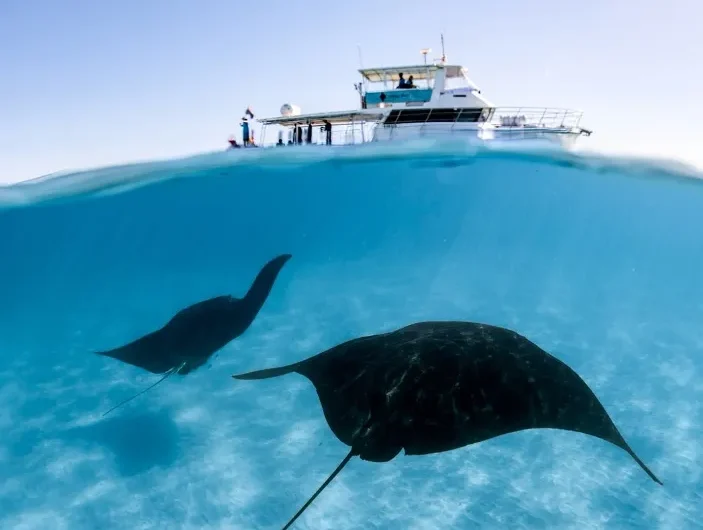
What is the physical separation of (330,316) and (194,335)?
4.70 m

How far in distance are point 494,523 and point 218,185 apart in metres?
18.2

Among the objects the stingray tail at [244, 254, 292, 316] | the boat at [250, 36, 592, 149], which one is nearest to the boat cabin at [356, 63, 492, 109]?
the boat at [250, 36, 592, 149]

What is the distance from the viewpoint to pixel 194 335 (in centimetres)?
984

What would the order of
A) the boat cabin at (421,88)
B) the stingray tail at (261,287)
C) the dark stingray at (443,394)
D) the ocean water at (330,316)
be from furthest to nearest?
the boat cabin at (421,88) → the stingray tail at (261,287) → the ocean water at (330,316) → the dark stingray at (443,394)

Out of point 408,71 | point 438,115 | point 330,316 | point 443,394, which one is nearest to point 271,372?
point 443,394

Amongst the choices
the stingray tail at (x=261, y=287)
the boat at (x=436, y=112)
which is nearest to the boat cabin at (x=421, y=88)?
the boat at (x=436, y=112)

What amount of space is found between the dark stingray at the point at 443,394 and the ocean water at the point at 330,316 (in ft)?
6.56

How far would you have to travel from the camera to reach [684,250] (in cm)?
3083

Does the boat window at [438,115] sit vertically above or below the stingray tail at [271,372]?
above

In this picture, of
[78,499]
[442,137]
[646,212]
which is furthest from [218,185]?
[646,212]

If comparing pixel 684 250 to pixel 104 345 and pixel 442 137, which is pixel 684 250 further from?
pixel 104 345

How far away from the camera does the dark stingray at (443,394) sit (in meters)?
5.67

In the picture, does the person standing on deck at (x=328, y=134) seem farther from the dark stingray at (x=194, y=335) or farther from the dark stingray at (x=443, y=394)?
the dark stingray at (x=443, y=394)

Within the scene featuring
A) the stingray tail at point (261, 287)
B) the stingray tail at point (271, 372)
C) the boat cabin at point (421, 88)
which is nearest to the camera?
the stingray tail at point (271, 372)
